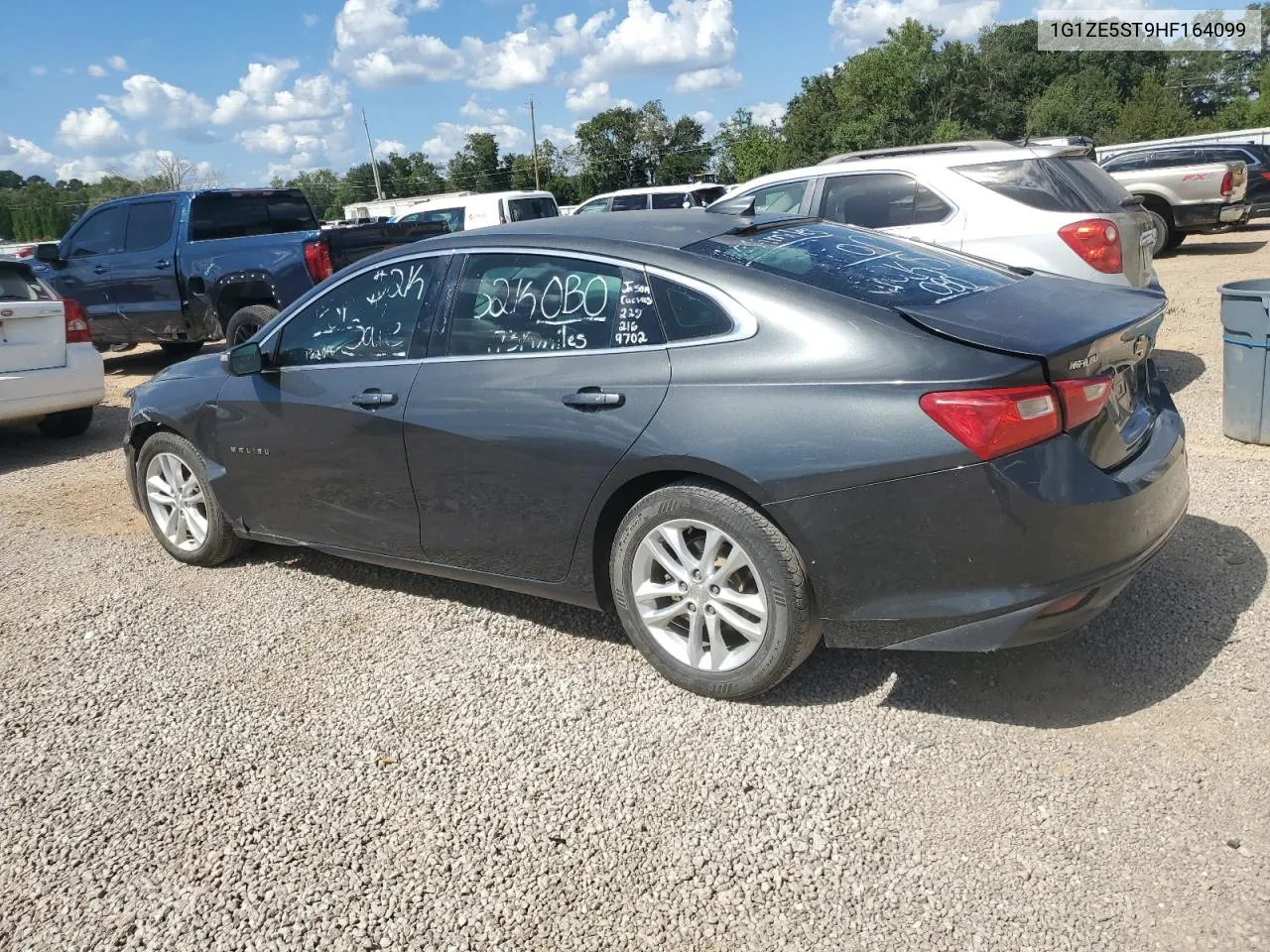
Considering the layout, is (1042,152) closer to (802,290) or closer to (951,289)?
(951,289)

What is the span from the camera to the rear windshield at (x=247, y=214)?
35.0 feet

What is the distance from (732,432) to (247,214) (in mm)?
9531

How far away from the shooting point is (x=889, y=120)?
205 ft

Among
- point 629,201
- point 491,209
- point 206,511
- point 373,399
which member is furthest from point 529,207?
point 373,399

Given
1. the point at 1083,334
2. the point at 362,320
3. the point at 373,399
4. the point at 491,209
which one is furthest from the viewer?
the point at 491,209

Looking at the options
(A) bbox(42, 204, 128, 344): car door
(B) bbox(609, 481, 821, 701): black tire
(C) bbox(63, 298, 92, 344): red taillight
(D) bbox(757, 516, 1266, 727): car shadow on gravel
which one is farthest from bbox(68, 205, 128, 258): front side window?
(D) bbox(757, 516, 1266, 727): car shadow on gravel

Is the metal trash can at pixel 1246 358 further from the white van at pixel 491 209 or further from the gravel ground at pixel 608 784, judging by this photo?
the white van at pixel 491 209

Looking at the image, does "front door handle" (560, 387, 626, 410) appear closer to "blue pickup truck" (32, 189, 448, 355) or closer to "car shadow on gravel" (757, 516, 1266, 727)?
"car shadow on gravel" (757, 516, 1266, 727)

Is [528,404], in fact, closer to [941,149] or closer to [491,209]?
[941,149]

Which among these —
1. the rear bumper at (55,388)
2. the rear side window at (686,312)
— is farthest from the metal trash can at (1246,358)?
the rear bumper at (55,388)

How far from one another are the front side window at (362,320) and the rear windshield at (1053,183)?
4592mm

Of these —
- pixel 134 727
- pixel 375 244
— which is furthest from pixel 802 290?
pixel 375 244

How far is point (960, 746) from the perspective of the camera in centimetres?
310

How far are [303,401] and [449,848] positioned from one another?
224cm
